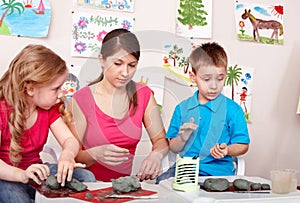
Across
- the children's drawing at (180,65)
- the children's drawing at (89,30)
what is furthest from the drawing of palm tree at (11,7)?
the children's drawing at (180,65)

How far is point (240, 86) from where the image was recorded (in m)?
1.92

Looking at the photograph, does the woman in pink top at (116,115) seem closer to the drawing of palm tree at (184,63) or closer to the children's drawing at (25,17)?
the drawing of palm tree at (184,63)

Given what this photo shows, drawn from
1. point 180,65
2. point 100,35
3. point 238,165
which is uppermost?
point 100,35

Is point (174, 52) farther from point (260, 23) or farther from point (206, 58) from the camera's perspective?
point (260, 23)

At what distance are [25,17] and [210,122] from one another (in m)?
0.74

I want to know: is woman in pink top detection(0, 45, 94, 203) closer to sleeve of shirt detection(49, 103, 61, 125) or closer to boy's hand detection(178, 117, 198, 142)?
sleeve of shirt detection(49, 103, 61, 125)

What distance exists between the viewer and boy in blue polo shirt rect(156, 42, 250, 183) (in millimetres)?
1435

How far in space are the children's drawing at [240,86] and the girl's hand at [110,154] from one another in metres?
0.74

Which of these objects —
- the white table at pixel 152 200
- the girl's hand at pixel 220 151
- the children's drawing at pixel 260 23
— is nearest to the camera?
the white table at pixel 152 200

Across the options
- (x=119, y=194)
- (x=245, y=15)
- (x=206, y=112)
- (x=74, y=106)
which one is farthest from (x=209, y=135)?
(x=245, y=15)

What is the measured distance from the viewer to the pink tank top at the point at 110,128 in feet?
4.31

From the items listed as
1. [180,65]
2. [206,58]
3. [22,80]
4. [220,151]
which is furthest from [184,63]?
[22,80]

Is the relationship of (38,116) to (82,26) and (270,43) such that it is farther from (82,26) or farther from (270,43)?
(270,43)

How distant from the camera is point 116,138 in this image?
4.59 ft
